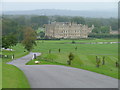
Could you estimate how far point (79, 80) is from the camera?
16.7 meters

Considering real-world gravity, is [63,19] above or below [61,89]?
above

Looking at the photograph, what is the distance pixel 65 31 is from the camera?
4338 inches

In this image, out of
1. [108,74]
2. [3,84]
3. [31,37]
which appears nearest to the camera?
[3,84]

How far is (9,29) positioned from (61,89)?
292 feet

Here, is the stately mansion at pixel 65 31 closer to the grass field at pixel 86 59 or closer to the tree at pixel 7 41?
the tree at pixel 7 41

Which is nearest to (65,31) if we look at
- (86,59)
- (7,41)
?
(7,41)

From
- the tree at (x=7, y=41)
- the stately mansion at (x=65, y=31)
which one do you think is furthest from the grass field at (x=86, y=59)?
the stately mansion at (x=65, y=31)

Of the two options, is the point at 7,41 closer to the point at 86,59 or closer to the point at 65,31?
the point at 86,59

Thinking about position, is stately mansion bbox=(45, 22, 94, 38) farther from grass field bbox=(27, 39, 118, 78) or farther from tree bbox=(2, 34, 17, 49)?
grass field bbox=(27, 39, 118, 78)

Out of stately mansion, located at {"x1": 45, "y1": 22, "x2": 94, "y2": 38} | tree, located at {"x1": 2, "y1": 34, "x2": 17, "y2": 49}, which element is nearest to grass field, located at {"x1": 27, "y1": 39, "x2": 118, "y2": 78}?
tree, located at {"x1": 2, "y1": 34, "x2": 17, "y2": 49}

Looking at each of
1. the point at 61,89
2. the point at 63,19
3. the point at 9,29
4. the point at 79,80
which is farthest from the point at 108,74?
the point at 63,19

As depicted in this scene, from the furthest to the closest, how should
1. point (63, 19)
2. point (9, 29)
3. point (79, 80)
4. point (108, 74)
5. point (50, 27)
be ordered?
point (63, 19) → point (50, 27) → point (9, 29) → point (108, 74) → point (79, 80)

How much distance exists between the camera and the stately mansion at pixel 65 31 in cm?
10883

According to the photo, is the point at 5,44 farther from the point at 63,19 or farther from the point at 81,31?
the point at 63,19
